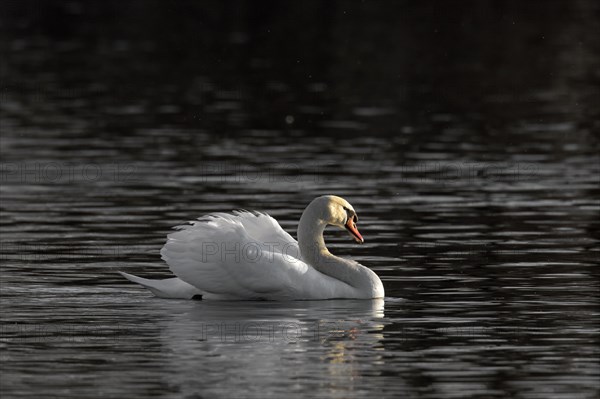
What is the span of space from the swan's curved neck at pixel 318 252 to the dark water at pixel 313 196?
1.79ft

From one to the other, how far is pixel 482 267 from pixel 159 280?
3447 millimetres

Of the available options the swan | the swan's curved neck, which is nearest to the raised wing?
the swan

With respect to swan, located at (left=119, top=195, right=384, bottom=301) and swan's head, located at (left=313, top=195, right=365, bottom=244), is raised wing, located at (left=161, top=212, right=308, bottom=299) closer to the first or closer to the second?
swan, located at (left=119, top=195, right=384, bottom=301)

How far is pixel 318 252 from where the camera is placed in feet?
54.1

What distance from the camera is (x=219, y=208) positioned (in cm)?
2158


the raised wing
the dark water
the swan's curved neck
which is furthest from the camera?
the swan's curved neck

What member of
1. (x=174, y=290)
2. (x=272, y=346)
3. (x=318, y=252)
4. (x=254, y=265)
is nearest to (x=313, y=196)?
(x=318, y=252)

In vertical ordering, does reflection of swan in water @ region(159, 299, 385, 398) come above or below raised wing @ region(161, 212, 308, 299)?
below

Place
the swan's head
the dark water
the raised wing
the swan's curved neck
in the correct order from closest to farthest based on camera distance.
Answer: the dark water
the raised wing
the swan's curved neck
the swan's head

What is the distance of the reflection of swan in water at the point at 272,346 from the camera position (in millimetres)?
12156

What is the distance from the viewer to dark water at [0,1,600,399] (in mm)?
12984

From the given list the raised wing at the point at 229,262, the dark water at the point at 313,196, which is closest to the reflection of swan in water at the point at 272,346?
the dark water at the point at 313,196

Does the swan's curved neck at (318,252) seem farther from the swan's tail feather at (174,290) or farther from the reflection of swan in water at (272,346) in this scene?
the swan's tail feather at (174,290)

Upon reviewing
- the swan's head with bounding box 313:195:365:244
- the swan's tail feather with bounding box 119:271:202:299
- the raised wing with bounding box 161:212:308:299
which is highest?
the swan's head with bounding box 313:195:365:244
